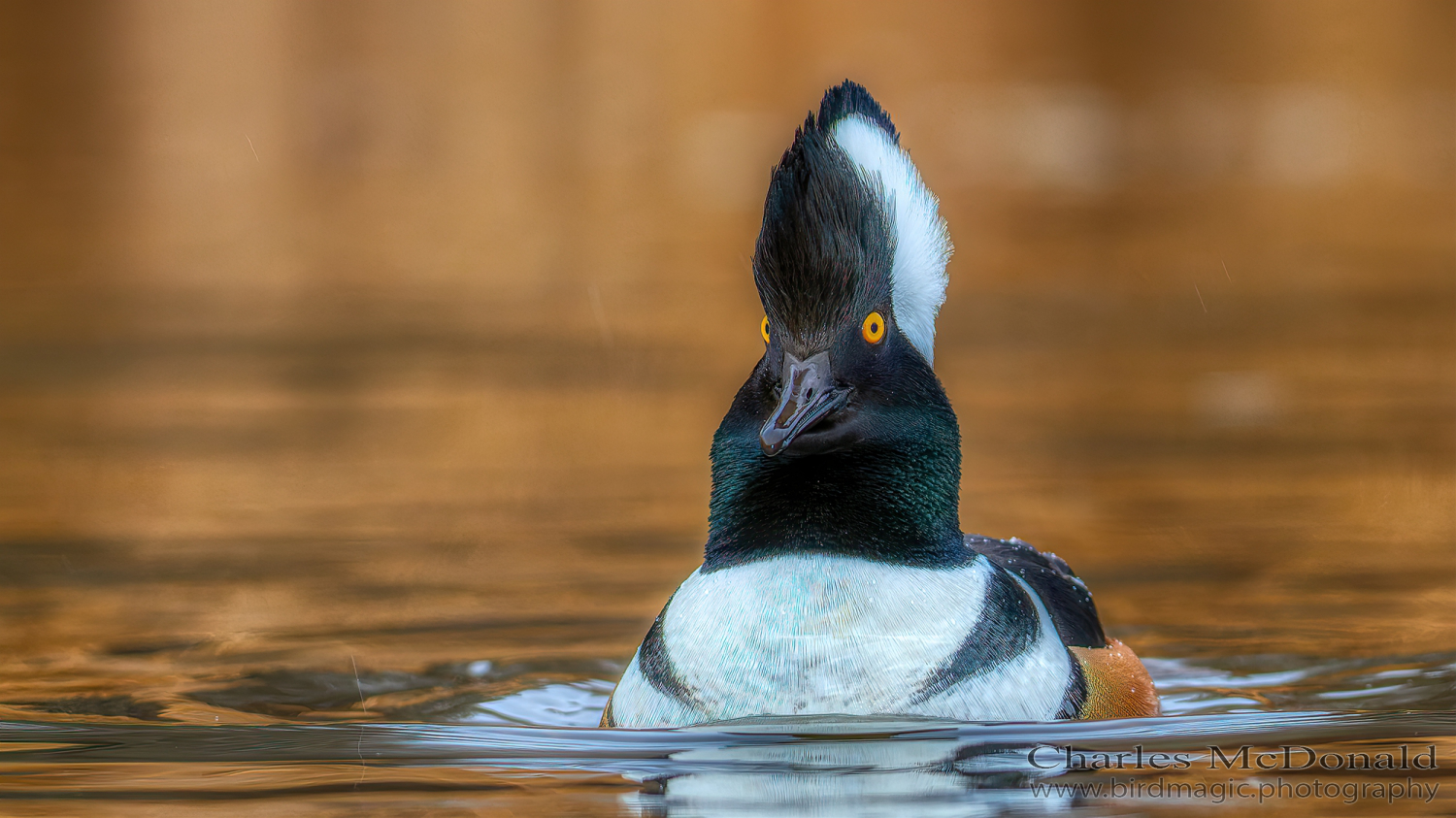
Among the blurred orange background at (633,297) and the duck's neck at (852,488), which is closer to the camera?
the duck's neck at (852,488)

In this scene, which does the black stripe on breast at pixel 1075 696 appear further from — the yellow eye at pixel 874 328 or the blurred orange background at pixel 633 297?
the blurred orange background at pixel 633 297

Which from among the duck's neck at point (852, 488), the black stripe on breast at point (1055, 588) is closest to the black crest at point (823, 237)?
the duck's neck at point (852, 488)

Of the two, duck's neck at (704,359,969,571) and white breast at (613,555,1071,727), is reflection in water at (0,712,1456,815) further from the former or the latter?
duck's neck at (704,359,969,571)

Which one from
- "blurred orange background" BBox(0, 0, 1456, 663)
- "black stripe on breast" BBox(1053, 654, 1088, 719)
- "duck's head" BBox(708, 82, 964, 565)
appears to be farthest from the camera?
"blurred orange background" BBox(0, 0, 1456, 663)

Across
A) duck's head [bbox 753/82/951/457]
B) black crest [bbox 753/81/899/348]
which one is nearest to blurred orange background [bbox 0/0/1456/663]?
duck's head [bbox 753/82/951/457]

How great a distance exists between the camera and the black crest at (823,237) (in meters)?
4.92

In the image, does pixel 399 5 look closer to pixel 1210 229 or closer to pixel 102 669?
pixel 1210 229

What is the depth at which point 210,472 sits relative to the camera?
9.93 meters

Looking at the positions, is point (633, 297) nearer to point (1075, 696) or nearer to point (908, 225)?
point (1075, 696)

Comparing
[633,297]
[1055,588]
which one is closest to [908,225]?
[1055,588]

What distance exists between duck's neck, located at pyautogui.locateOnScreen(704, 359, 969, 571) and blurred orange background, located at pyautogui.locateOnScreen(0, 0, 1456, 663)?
2.31 m

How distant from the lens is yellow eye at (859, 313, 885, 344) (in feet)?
16.9

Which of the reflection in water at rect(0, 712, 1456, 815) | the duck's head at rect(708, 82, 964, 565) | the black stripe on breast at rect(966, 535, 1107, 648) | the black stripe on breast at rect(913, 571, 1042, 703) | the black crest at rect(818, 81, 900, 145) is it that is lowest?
the reflection in water at rect(0, 712, 1456, 815)

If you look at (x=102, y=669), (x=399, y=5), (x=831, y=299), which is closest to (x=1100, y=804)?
(x=831, y=299)
